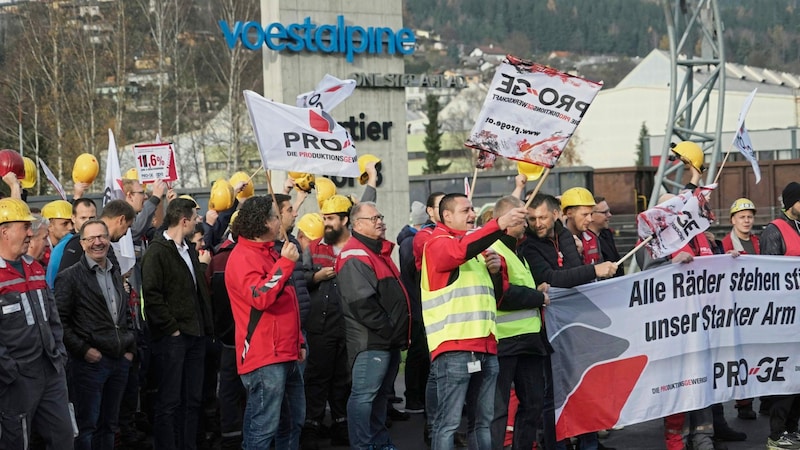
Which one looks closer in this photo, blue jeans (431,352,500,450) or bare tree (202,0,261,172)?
blue jeans (431,352,500,450)

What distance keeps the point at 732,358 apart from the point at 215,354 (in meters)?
4.66

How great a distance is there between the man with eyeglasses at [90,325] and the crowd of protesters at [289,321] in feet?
0.04

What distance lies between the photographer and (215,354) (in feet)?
34.1

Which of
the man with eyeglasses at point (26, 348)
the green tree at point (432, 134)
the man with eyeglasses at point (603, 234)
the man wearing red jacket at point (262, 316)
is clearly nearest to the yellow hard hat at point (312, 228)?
the man with eyeglasses at point (603, 234)

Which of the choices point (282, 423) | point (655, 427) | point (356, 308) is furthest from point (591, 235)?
point (282, 423)

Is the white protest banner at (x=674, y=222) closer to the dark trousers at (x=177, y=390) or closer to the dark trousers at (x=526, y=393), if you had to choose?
the dark trousers at (x=526, y=393)

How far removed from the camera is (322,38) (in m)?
18.1

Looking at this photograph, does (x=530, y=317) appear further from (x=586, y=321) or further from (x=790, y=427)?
(x=790, y=427)

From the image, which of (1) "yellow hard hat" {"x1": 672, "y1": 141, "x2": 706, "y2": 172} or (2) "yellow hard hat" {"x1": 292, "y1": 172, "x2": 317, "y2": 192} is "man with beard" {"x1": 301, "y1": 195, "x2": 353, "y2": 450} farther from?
(1) "yellow hard hat" {"x1": 672, "y1": 141, "x2": 706, "y2": 172}

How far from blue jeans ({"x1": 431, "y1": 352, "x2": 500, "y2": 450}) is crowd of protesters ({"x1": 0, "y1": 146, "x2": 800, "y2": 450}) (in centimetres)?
1

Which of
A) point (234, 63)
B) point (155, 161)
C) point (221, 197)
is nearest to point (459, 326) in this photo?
point (221, 197)

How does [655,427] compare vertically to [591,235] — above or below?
below

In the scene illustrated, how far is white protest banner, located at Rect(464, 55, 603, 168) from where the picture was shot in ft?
27.2

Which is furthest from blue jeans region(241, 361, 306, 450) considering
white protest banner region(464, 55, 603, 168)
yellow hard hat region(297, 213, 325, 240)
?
yellow hard hat region(297, 213, 325, 240)
